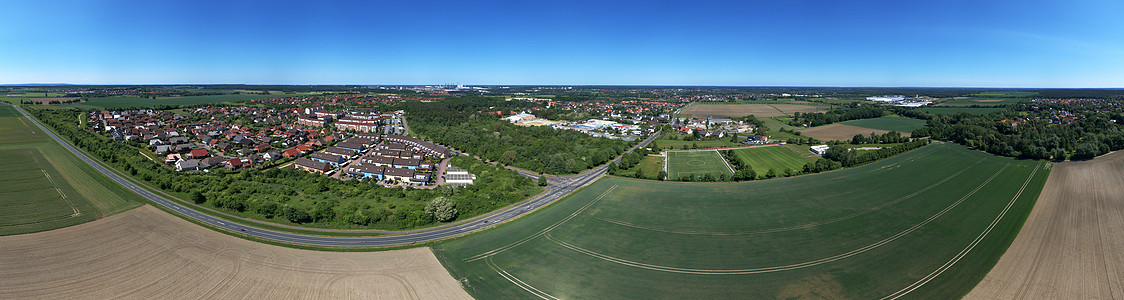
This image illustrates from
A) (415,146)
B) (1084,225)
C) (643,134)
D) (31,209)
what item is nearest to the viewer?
(1084,225)

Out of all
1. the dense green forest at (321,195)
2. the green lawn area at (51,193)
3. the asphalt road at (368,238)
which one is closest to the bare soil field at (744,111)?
the asphalt road at (368,238)

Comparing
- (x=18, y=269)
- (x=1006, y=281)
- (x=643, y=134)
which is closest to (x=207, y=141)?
(x=18, y=269)

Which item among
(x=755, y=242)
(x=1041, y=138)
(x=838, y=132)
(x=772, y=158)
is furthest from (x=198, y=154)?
(x=1041, y=138)

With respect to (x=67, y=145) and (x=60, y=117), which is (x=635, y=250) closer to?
(x=67, y=145)

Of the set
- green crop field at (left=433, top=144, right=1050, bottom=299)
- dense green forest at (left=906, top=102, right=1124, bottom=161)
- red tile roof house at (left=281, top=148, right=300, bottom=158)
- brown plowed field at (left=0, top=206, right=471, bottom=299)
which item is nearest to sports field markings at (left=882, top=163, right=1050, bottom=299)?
green crop field at (left=433, top=144, right=1050, bottom=299)

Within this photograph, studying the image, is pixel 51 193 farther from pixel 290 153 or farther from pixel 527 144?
pixel 527 144

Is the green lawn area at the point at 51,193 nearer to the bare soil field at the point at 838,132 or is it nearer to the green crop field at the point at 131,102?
the green crop field at the point at 131,102

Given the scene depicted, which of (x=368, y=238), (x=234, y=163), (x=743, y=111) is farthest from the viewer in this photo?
(x=743, y=111)
